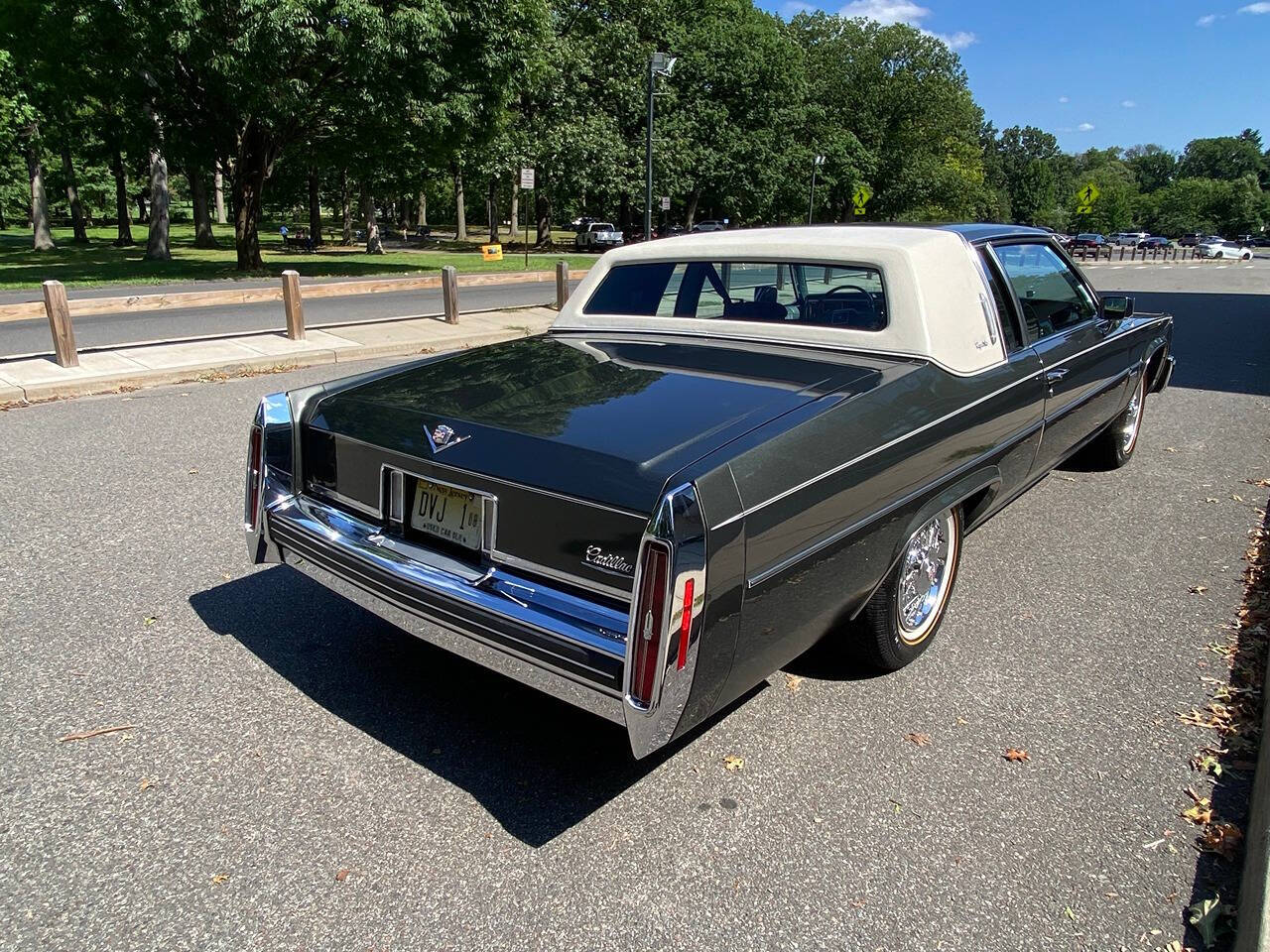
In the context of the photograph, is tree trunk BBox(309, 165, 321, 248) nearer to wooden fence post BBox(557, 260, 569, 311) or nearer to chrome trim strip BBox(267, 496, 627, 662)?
wooden fence post BBox(557, 260, 569, 311)

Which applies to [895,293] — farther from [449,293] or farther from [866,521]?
[449,293]

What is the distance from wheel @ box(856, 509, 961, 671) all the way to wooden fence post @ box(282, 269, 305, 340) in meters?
9.52

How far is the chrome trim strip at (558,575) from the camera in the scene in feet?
7.68

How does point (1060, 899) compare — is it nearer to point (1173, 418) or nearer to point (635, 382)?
point (635, 382)

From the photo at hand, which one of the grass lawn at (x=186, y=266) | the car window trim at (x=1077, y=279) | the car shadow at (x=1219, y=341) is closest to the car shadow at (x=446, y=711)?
the car window trim at (x=1077, y=279)

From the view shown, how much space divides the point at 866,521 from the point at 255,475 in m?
2.28

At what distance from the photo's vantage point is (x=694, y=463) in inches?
92.0

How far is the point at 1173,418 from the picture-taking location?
311 inches

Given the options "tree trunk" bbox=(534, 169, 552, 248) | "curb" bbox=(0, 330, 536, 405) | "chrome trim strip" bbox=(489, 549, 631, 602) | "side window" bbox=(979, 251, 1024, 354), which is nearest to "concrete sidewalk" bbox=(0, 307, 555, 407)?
"curb" bbox=(0, 330, 536, 405)

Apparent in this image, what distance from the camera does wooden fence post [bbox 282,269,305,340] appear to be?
432 inches

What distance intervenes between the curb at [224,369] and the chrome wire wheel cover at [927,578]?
8274mm

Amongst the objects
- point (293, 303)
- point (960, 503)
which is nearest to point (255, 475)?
point (960, 503)

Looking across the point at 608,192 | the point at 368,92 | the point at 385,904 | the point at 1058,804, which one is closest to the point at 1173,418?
the point at 1058,804

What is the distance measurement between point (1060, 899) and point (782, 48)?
48.8 meters
